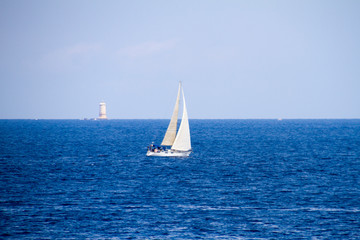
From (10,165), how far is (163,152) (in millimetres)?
27714

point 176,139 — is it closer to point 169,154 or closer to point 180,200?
point 169,154

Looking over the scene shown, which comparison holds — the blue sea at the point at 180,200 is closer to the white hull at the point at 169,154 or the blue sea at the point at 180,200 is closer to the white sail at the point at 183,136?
the white sail at the point at 183,136

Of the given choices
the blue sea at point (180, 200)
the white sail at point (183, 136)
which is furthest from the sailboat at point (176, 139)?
the blue sea at point (180, 200)

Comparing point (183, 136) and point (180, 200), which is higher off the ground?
point (183, 136)

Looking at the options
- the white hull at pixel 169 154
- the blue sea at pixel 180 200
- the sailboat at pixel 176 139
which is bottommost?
the blue sea at pixel 180 200


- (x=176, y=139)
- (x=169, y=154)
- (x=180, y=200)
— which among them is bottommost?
(x=180, y=200)

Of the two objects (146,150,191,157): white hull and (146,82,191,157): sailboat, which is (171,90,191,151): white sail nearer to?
(146,82,191,157): sailboat

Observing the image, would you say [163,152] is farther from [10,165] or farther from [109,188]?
[109,188]

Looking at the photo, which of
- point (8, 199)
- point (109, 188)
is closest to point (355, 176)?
point (109, 188)

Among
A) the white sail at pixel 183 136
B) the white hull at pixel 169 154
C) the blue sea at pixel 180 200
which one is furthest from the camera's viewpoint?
the white hull at pixel 169 154

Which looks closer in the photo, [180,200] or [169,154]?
[180,200]

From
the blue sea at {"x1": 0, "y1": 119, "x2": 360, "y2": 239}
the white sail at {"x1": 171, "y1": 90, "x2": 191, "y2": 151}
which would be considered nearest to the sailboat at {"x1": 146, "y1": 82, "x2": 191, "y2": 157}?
the white sail at {"x1": 171, "y1": 90, "x2": 191, "y2": 151}

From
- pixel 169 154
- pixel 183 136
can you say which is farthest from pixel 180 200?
pixel 169 154

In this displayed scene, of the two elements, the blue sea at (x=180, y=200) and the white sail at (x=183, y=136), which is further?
the white sail at (x=183, y=136)
